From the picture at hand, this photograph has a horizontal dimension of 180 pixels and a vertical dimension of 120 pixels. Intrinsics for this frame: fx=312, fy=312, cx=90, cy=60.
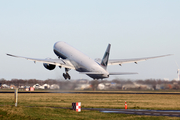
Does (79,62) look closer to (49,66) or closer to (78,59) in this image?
(78,59)

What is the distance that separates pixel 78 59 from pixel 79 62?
138 centimetres

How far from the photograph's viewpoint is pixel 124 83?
93.9 metres

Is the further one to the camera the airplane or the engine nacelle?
the engine nacelle

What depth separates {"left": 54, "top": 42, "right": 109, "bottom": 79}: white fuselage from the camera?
83.8m

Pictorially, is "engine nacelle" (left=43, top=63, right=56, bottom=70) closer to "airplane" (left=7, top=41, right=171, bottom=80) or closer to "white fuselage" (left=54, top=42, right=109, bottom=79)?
"airplane" (left=7, top=41, right=171, bottom=80)

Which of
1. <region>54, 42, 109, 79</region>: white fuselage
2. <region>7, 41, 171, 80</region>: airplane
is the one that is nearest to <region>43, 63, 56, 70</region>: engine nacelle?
<region>7, 41, 171, 80</region>: airplane

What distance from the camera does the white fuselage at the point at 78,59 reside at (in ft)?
275

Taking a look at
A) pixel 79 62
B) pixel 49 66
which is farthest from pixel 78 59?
pixel 49 66

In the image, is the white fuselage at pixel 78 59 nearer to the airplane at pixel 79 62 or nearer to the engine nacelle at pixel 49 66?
the airplane at pixel 79 62

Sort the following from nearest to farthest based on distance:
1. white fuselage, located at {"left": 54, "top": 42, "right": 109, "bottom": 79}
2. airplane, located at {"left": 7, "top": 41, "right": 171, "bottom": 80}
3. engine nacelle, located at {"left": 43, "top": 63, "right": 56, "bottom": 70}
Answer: airplane, located at {"left": 7, "top": 41, "right": 171, "bottom": 80} < white fuselage, located at {"left": 54, "top": 42, "right": 109, "bottom": 79} < engine nacelle, located at {"left": 43, "top": 63, "right": 56, "bottom": 70}

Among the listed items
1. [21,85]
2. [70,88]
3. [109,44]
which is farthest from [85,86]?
[21,85]

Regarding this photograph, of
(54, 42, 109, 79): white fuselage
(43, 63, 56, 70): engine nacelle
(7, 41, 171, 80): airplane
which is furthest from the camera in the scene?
(43, 63, 56, 70): engine nacelle

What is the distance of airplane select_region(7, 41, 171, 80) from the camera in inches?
3270

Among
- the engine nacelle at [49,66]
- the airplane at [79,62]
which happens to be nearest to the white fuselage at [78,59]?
the airplane at [79,62]
